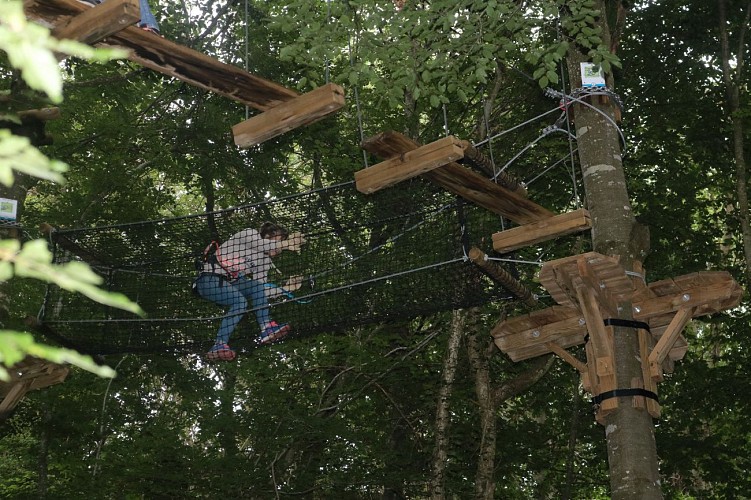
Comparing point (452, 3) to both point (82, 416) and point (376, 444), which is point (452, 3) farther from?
point (82, 416)

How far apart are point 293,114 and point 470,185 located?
3.33 ft

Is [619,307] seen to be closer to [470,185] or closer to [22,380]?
[470,185]

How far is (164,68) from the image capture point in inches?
157

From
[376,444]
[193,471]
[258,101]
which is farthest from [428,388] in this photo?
[258,101]

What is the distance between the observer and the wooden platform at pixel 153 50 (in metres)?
3.49

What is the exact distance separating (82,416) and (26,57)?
317 inches

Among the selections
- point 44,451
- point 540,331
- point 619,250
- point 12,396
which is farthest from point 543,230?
point 44,451

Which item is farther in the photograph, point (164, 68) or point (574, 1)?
point (574, 1)

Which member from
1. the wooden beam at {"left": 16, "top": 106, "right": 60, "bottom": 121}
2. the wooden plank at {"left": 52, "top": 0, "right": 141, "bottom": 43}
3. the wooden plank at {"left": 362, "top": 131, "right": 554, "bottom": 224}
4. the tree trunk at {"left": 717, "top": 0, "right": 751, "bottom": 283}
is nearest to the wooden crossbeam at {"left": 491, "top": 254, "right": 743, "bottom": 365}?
the wooden plank at {"left": 362, "top": 131, "right": 554, "bottom": 224}

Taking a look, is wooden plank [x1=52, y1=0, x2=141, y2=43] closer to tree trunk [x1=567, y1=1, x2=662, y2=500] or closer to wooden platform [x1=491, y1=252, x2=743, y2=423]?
wooden platform [x1=491, y1=252, x2=743, y2=423]

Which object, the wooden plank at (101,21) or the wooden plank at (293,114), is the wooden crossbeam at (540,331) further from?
the wooden plank at (101,21)

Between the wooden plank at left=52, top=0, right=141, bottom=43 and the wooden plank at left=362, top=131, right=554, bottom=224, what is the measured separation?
3.95 feet

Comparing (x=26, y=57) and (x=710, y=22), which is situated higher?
(x=710, y=22)

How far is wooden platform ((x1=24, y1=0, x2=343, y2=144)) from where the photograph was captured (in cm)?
349
